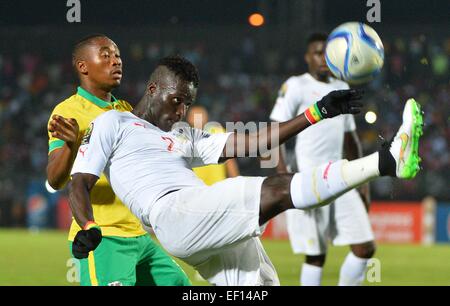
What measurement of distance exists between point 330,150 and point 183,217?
3.85 meters

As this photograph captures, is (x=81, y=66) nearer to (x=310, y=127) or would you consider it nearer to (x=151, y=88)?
(x=151, y=88)

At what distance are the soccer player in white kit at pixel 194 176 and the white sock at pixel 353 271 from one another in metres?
2.94

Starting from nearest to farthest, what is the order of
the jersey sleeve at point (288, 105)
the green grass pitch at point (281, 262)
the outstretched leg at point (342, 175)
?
the outstretched leg at point (342, 175) → the jersey sleeve at point (288, 105) → the green grass pitch at point (281, 262)

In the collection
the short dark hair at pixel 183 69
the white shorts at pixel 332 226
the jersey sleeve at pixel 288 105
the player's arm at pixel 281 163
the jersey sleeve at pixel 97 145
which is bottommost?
the white shorts at pixel 332 226

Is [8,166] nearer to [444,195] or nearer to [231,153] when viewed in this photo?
[444,195]

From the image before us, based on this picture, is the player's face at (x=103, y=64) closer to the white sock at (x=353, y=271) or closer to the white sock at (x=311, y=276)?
the white sock at (x=311, y=276)

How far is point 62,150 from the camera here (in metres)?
5.24

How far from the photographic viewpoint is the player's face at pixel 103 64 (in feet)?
18.7

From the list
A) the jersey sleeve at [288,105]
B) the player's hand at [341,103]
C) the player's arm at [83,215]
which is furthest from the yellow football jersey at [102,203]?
the jersey sleeve at [288,105]

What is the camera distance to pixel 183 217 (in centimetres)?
462

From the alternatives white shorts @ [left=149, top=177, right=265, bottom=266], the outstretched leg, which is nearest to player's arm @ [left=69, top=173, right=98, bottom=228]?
white shorts @ [left=149, top=177, right=265, bottom=266]

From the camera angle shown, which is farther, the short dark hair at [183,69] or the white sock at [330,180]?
the short dark hair at [183,69]

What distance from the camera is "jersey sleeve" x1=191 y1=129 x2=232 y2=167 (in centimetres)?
539

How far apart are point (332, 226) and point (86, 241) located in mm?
4053
